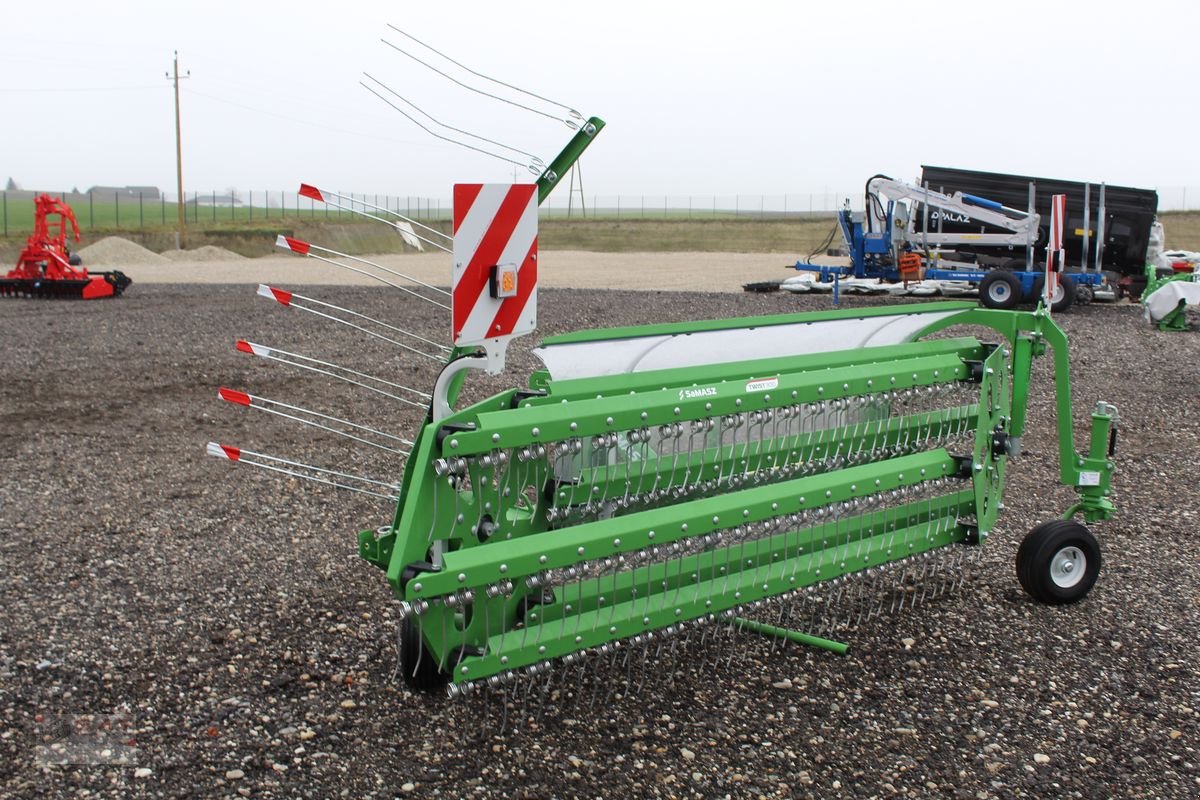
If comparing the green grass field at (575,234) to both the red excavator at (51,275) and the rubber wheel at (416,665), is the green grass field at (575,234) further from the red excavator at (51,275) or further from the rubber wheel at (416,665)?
the rubber wheel at (416,665)

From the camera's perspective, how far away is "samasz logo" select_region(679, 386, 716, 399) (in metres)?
4.00

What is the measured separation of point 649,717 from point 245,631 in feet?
6.09

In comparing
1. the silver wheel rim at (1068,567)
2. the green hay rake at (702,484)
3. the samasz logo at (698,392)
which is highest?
the samasz logo at (698,392)

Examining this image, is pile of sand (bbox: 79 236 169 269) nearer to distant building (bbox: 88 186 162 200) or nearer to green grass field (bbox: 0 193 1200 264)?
green grass field (bbox: 0 193 1200 264)

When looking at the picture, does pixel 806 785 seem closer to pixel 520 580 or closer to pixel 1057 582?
pixel 520 580

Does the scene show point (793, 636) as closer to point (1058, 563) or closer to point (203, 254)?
point (1058, 563)

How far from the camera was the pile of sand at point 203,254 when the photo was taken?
41.2m

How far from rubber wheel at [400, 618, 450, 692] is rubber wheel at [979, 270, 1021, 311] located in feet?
55.7

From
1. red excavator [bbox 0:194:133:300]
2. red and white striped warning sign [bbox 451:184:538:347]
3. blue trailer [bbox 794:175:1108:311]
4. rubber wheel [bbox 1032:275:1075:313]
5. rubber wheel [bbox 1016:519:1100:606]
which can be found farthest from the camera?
red excavator [bbox 0:194:133:300]

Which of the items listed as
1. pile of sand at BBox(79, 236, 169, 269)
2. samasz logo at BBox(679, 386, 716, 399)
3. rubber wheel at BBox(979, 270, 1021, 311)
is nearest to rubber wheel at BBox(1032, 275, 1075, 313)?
rubber wheel at BBox(979, 270, 1021, 311)

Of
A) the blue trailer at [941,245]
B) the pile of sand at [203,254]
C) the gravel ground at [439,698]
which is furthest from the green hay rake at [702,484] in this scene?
the pile of sand at [203,254]

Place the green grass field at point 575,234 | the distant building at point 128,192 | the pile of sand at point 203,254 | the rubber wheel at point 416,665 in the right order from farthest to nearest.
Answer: the distant building at point 128,192 → the green grass field at point 575,234 → the pile of sand at point 203,254 → the rubber wheel at point 416,665

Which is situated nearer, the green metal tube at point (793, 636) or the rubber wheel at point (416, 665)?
the rubber wheel at point (416, 665)

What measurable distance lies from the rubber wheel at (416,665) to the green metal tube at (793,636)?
1.27m
